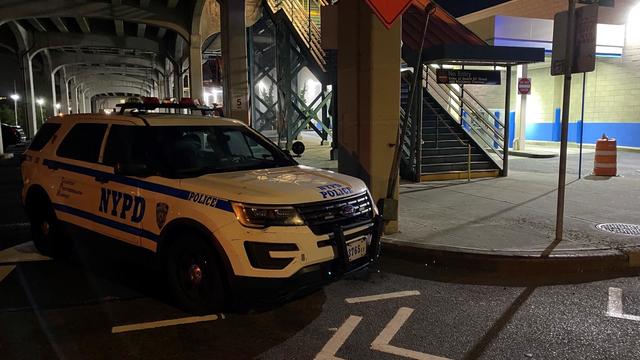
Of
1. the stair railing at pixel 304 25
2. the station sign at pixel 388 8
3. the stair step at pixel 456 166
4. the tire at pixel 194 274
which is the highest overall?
the stair railing at pixel 304 25

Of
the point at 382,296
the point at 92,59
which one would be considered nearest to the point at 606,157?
the point at 382,296

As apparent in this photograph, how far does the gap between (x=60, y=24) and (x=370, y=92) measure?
81.6 feet

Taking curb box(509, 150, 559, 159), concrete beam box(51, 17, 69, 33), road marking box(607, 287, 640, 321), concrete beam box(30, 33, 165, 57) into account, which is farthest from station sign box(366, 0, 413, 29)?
concrete beam box(30, 33, 165, 57)

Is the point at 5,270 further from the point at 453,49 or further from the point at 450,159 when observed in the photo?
the point at 450,159

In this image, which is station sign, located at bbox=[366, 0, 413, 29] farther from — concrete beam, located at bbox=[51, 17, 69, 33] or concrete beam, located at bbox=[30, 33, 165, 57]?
concrete beam, located at bbox=[30, 33, 165, 57]

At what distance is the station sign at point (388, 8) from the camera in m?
6.02

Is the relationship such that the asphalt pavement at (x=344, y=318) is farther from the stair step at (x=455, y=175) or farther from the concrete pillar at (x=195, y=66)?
the concrete pillar at (x=195, y=66)

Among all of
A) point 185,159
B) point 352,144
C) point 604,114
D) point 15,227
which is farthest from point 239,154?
point 604,114

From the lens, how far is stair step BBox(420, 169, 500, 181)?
1238cm

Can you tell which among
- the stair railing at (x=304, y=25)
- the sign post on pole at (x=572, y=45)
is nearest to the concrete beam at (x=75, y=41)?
the stair railing at (x=304, y=25)

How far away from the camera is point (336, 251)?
4324mm

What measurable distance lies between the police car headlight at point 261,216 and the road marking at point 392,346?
1.16 m

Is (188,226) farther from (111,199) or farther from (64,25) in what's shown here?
(64,25)

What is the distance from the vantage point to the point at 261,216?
412 centimetres
